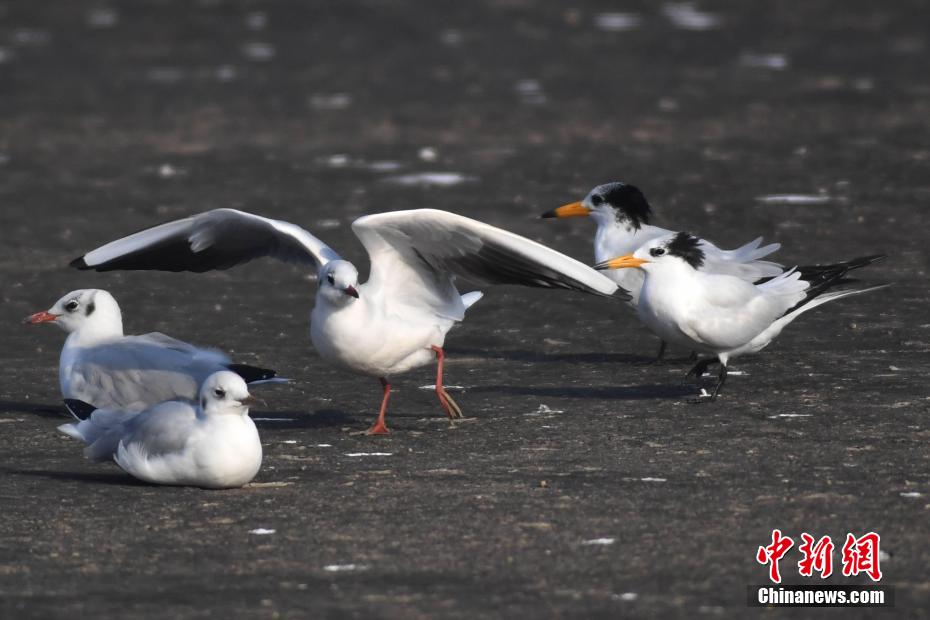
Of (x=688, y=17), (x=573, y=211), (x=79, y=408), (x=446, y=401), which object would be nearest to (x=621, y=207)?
(x=573, y=211)

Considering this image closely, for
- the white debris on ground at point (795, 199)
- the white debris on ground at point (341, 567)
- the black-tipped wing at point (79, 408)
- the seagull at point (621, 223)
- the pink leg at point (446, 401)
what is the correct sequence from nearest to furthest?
1. the white debris on ground at point (341, 567)
2. the black-tipped wing at point (79, 408)
3. the pink leg at point (446, 401)
4. the seagull at point (621, 223)
5. the white debris on ground at point (795, 199)

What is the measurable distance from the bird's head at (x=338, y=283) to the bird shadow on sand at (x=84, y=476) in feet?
4.34

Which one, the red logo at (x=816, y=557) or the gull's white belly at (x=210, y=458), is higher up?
the gull's white belly at (x=210, y=458)

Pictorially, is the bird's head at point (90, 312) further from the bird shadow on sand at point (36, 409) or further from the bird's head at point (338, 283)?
the bird's head at point (338, 283)

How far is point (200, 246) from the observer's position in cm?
931

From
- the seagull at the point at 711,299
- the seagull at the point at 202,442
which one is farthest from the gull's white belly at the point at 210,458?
the seagull at the point at 711,299

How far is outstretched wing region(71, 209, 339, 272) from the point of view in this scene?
908 centimetres

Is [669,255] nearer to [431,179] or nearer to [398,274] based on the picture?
[398,274]

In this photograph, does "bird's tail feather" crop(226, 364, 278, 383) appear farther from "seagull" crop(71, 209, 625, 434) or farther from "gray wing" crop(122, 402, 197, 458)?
"gray wing" crop(122, 402, 197, 458)

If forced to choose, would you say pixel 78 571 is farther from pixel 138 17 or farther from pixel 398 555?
pixel 138 17

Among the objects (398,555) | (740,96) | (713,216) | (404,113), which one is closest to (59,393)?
(398,555)

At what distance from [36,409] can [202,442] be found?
6.96 ft

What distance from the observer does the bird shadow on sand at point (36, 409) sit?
862 centimetres

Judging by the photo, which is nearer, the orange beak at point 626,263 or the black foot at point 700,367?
the black foot at point 700,367
